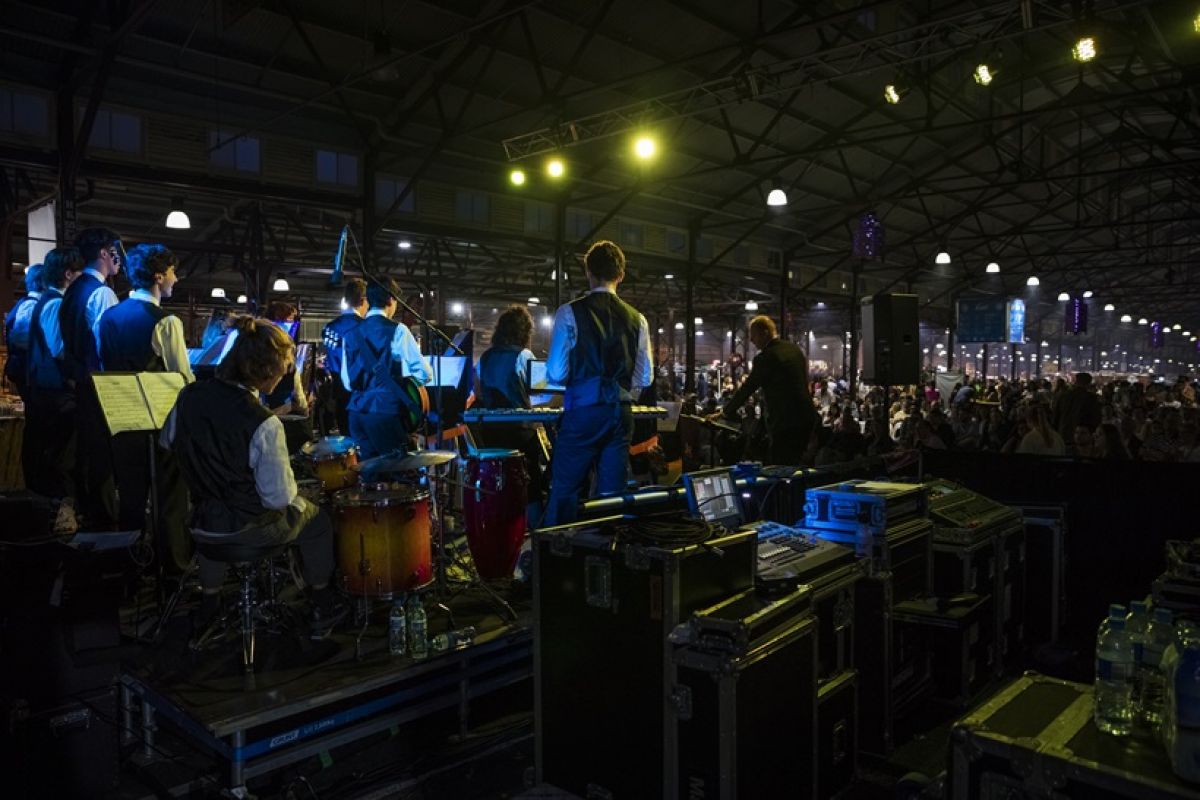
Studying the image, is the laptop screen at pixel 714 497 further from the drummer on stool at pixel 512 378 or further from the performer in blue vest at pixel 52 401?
the performer in blue vest at pixel 52 401

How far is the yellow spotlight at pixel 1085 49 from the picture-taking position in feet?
24.3

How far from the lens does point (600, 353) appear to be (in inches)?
157

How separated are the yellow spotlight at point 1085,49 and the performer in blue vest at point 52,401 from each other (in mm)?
8736

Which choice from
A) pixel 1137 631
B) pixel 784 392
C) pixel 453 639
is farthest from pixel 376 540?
pixel 784 392

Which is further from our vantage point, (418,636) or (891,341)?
(891,341)

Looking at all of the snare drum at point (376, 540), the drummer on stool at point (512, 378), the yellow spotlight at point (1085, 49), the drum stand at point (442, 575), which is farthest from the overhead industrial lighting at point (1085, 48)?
the snare drum at point (376, 540)

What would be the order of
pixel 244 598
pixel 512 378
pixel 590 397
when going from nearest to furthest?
pixel 244 598, pixel 590 397, pixel 512 378

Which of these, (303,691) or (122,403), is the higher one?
(122,403)

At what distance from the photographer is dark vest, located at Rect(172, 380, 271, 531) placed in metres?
3.25

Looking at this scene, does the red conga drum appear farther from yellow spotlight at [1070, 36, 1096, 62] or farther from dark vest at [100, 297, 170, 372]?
yellow spotlight at [1070, 36, 1096, 62]

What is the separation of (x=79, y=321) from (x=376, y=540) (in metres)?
2.64

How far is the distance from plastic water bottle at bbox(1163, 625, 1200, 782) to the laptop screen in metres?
1.77

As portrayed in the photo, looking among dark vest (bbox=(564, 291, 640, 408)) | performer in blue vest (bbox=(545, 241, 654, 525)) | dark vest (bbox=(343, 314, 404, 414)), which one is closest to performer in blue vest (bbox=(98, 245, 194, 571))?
dark vest (bbox=(343, 314, 404, 414))

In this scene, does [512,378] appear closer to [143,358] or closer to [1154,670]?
[143,358]
